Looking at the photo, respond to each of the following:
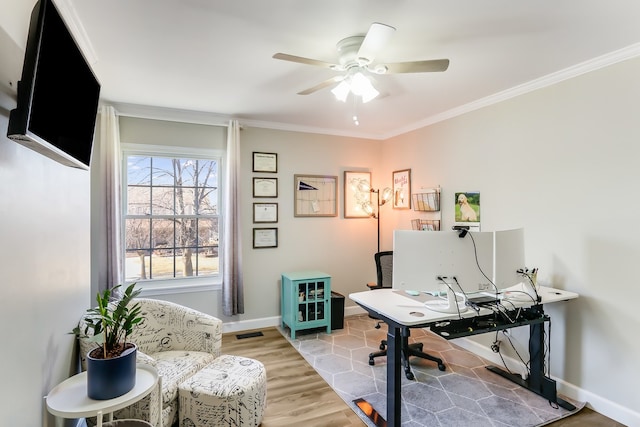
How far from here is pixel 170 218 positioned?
12.5ft

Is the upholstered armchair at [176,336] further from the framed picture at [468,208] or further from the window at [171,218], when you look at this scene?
the framed picture at [468,208]

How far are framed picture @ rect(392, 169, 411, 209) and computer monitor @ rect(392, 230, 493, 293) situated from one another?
217cm

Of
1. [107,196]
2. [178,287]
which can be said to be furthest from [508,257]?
[107,196]

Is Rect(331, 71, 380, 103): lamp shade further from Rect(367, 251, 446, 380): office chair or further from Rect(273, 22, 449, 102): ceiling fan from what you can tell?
Rect(367, 251, 446, 380): office chair

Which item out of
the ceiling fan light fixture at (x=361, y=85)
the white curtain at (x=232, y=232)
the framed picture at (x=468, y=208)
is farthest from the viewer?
the white curtain at (x=232, y=232)


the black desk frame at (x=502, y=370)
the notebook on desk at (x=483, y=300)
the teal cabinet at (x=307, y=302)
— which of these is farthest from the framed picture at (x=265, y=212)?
the notebook on desk at (x=483, y=300)

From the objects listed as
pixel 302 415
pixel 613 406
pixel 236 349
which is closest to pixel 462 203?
pixel 613 406

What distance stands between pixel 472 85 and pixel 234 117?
2.60 m

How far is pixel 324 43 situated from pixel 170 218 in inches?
104

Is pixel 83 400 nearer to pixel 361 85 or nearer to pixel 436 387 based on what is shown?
pixel 361 85

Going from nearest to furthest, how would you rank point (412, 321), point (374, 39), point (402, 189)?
point (374, 39)
point (412, 321)
point (402, 189)

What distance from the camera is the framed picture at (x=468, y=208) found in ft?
11.3

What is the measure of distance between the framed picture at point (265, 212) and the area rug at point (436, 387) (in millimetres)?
1456

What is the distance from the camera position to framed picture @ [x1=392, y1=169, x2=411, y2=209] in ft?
14.3
